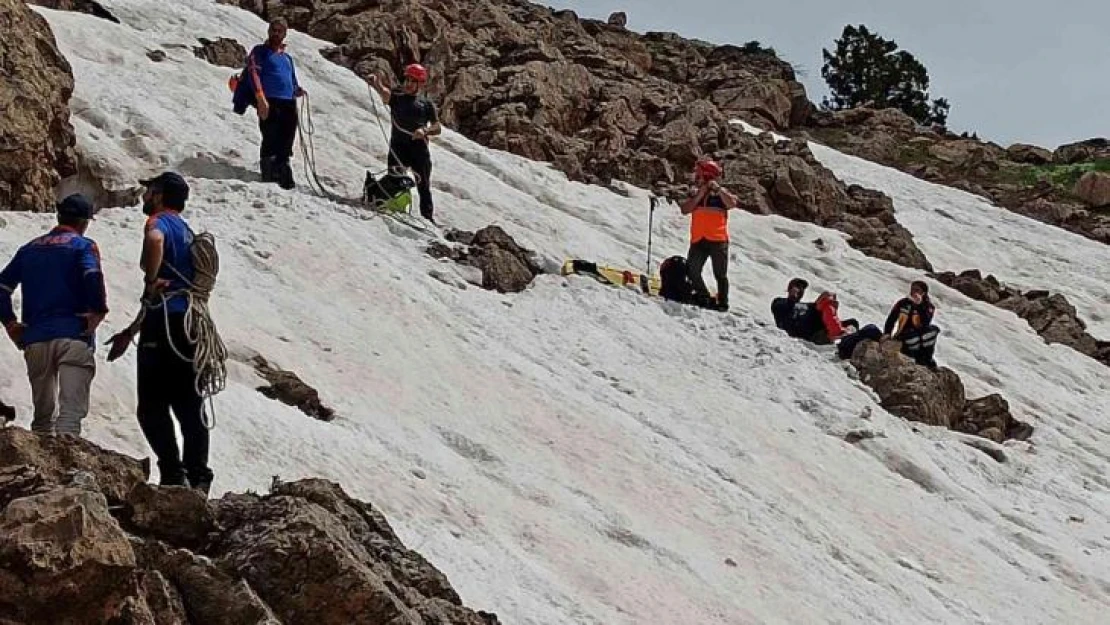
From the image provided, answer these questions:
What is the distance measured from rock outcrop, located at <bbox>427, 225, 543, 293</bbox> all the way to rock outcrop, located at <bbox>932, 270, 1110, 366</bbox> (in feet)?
32.8

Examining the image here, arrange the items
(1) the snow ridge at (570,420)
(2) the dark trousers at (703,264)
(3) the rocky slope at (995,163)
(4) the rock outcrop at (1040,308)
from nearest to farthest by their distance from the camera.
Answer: (1) the snow ridge at (570,420) → (2) the dark trousers at (703,264) → (4) the rock outcrop at (1040,308) → (3) the rocky slope at (995,163)

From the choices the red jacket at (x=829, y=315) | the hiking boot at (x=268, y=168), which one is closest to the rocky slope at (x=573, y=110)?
the red jacket at (x=829, y=315)

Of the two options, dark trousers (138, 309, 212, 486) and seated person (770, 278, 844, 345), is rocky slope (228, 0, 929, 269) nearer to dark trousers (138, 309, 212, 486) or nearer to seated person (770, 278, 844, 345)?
seated person (770, 278, 844, 345)

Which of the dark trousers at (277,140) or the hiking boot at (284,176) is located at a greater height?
the dark trousers at (277,140)

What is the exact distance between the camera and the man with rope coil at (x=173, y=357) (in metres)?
7.66

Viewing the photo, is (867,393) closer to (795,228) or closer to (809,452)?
(809,452)

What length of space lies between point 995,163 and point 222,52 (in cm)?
2408

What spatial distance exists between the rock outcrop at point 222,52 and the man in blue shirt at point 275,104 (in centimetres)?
488

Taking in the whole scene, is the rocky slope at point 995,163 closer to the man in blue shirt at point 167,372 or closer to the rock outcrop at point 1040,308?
the rock outcrop at point 1040,308

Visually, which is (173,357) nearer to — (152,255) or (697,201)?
(152,255)

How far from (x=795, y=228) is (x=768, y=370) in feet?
32.0

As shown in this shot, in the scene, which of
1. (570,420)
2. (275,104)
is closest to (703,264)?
(275,104)

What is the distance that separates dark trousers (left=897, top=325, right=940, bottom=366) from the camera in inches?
703

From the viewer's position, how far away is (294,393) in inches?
411
